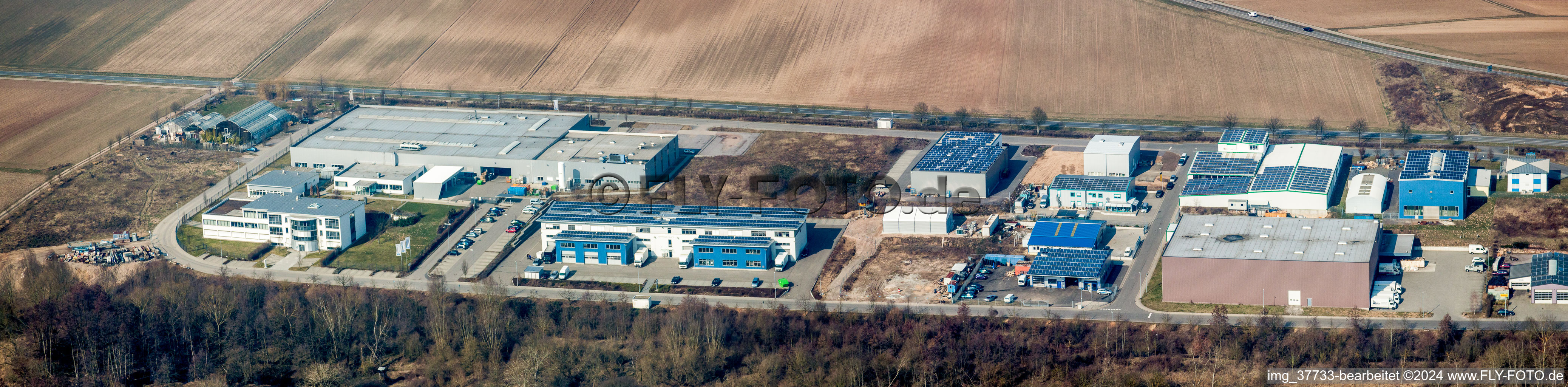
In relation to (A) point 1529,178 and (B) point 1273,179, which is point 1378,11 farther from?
(B) point 1273,179

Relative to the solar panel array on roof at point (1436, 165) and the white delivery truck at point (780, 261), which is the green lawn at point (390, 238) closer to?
the white delivery truck at point (780, 261)

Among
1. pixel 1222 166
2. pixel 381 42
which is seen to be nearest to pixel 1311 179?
pixel 1222 166

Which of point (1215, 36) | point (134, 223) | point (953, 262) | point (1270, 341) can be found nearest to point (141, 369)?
point (134, 223)

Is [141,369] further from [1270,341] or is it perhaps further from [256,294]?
[1270,341]

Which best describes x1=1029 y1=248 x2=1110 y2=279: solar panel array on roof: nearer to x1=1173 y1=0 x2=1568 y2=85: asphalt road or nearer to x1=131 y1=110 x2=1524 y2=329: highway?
x1=131 y1=110 x2=1524 y2=329: highway

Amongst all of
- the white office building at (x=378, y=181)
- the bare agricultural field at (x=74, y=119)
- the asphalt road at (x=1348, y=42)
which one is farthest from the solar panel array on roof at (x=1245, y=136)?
the bare agricultural field at (x=74, y=119)

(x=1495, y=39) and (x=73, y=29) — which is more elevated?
(x=73, y=29)
